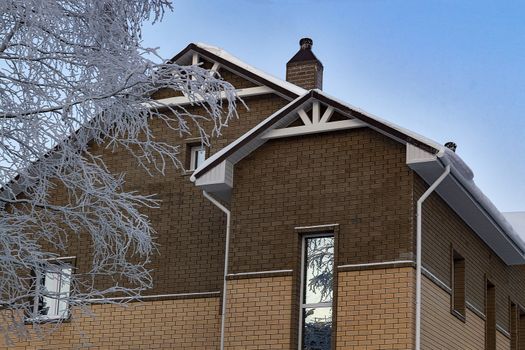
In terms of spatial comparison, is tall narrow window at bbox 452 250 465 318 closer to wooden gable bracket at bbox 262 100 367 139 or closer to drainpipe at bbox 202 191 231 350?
wooden gable bracket at bbox 262 100 367 139

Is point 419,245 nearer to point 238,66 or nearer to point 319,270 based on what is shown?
point 319,270

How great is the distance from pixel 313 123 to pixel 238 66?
3.19 meters

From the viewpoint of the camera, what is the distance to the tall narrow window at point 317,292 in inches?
572

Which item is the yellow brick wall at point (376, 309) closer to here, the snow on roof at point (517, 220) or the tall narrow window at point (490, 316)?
the tall narrow window at point (490, 316)

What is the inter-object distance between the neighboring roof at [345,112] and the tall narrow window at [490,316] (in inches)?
188

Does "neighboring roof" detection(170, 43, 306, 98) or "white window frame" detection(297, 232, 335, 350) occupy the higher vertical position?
"neighboring roof" detection(170, 43, 306, 98)

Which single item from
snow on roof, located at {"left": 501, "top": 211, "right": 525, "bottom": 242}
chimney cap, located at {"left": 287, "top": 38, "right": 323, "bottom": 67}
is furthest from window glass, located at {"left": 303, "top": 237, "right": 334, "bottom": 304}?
snow on roof, located at {"left": 501, "top": 211, "right": 525, "bottom": 242}

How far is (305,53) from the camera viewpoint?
1880 centimetres

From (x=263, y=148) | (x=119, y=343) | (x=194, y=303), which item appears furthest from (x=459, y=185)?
(x=119, y=343)

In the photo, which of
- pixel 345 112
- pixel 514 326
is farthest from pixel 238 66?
pixel 514 326

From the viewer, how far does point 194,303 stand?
1673cm

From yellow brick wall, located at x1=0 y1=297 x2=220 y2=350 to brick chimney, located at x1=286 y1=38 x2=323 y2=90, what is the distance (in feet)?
14.7

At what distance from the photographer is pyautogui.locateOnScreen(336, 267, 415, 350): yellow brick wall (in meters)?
13.8

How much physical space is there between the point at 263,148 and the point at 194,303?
3036 millimetres
